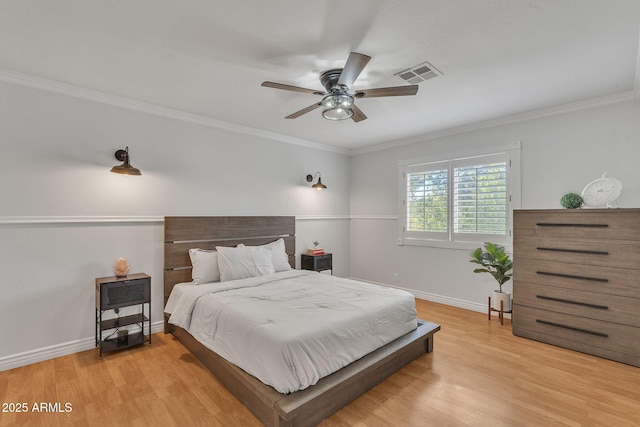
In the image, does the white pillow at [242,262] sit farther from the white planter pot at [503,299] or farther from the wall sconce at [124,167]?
the white planter pot at [503,299]

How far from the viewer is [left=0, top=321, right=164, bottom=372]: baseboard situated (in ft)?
8.78

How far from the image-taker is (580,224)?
9.91 ft

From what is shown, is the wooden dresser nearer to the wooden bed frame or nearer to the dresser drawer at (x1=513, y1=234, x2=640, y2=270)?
the dresser drawer at (x1=513, y1=234, x2=640, y2=270)

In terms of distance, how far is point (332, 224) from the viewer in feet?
18.4

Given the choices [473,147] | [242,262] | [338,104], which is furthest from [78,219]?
[473,147]

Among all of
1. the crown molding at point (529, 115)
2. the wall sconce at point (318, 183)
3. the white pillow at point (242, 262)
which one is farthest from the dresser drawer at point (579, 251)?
the white pillow at point (242, 262)

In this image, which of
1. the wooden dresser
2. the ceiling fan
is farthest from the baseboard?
the wooden dresser

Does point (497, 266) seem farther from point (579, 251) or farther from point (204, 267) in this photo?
point (204, 267)

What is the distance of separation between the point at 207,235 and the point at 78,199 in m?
1.36

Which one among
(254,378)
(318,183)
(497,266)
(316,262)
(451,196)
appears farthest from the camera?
(318,183)

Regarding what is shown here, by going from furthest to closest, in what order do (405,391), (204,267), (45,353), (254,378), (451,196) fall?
(451,196)
(204,267)
(45,353)
(405,391)
(254,378)

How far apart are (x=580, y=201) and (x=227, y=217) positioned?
4.06m

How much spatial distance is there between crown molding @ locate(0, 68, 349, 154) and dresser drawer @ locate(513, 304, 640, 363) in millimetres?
3973

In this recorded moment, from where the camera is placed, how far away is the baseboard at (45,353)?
2.68 m
